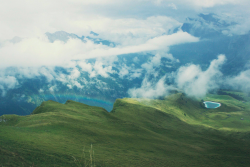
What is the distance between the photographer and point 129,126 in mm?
137000

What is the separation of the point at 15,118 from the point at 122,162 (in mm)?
114191

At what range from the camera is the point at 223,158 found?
9331cm

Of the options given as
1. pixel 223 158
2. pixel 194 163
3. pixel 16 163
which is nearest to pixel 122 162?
pixel 16 163

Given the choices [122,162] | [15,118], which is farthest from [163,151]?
[15,118]

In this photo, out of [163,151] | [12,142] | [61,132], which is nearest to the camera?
[12,142]

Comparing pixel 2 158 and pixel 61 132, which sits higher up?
pixel 61 132

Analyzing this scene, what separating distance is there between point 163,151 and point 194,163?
56.6 ft

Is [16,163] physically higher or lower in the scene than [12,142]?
lower

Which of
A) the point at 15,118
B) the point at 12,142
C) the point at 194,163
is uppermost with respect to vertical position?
the point at 15,118

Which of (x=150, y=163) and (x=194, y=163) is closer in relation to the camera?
(x=150, y=163)

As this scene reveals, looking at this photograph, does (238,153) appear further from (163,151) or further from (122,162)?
(122,162)

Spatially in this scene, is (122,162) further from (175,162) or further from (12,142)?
(12,142)

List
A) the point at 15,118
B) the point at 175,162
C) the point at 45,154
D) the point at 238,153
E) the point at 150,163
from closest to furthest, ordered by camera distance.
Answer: the point at 45,154 → the point at 150,163 → the point at 175,162 → the point at 238,153 → the point at 15,118

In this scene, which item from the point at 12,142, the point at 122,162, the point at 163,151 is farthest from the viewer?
the point at 163,151
